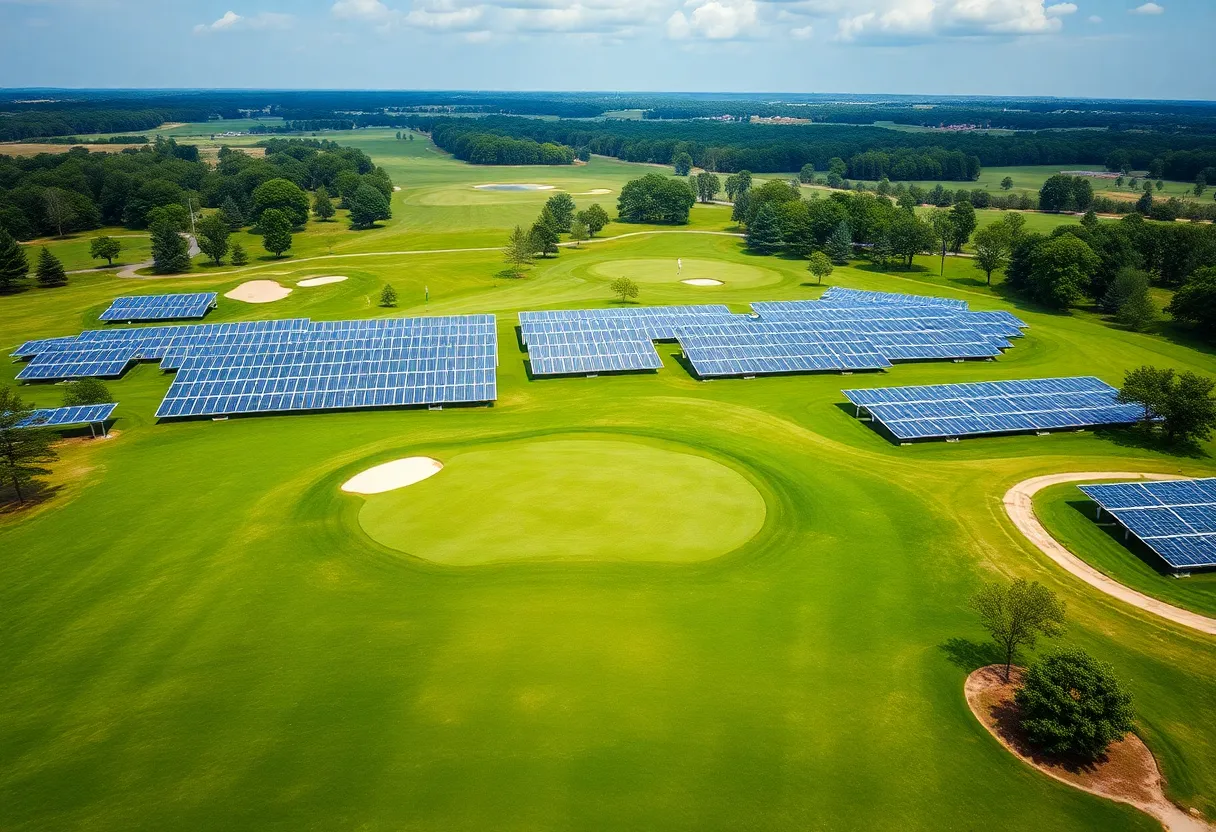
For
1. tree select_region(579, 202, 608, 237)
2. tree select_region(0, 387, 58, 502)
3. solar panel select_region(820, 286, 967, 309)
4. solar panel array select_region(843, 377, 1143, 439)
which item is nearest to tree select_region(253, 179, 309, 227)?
tree select_region(579, 202, 608, 237)

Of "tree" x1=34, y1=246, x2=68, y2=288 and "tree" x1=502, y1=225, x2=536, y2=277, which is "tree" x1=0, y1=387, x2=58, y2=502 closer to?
"tree" x1=502, y1=225, x2=536, y2=277

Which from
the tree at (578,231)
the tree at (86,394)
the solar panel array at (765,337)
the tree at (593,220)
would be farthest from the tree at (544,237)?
the tree at (86,394)

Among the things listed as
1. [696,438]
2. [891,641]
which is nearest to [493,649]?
[891,641]

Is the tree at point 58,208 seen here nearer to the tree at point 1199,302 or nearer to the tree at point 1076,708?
the tree at point 1076,708

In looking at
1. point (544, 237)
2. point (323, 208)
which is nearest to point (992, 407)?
point (544, 237)

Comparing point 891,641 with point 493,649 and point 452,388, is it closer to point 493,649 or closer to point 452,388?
point 493,649
